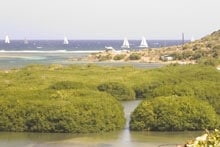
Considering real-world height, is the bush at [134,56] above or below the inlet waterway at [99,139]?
below

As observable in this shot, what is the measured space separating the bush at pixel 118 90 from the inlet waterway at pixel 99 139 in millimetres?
15666

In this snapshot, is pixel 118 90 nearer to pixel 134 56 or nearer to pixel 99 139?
pixel 99 139

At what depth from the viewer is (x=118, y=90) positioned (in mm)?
51625

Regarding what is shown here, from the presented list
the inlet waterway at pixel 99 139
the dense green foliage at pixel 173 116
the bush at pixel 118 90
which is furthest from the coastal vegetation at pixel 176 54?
the inlet waterway at pixel 99 139

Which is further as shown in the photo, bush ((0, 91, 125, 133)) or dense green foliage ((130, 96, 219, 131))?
bush ((0, 91, 125, 133))

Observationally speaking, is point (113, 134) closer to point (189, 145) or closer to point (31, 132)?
point (31, 132)

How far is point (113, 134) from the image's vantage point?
112 ft

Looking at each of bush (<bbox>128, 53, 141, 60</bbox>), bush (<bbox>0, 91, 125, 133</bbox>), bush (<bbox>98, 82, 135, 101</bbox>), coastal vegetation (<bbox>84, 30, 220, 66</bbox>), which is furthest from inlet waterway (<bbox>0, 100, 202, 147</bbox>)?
bush (<bbox>128, 53, 141, 60</bbox>)

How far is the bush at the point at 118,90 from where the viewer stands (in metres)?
51.4

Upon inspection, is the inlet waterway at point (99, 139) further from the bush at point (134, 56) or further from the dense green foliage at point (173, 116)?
the bush at point (134, 56)

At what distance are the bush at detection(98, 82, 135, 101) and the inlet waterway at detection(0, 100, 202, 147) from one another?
1567 centimetres

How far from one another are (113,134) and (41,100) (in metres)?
5.64

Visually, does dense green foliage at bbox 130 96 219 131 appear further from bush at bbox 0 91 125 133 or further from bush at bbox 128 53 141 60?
bush at bbox 128 53 141 60

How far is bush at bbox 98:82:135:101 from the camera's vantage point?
51.4m
